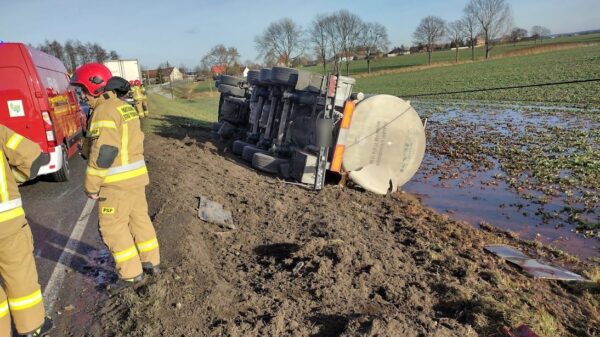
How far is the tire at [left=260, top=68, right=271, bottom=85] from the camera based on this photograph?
8.88m

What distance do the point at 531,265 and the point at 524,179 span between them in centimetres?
403

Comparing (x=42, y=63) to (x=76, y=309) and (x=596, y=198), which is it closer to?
(x=76, y=309)

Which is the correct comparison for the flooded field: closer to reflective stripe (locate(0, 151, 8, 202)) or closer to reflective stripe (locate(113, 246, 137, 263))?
reflective stripe (locate(113, 246, 137, 263))

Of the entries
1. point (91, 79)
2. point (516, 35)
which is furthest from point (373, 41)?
point (91, 79)

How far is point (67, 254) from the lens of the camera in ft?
15.9

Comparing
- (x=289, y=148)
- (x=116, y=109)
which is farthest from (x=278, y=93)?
(x=116, y=109)

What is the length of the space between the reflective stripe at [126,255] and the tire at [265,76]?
18.2 feet

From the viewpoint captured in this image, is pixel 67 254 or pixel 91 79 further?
pixel 67 254

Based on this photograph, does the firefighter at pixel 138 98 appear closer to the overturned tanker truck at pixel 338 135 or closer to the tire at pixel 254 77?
the tire at pixel 254 77

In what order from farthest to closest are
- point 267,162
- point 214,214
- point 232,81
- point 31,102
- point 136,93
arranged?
point 136,93, point 232,81, point 267,162, point 31,102, point 214,214

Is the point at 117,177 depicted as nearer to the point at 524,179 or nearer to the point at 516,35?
the point at 524,179

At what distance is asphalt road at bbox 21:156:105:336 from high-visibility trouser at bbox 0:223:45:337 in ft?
0.97

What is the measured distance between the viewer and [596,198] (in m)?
6.87

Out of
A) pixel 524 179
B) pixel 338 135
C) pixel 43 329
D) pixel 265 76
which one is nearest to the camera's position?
pixel 43 329
